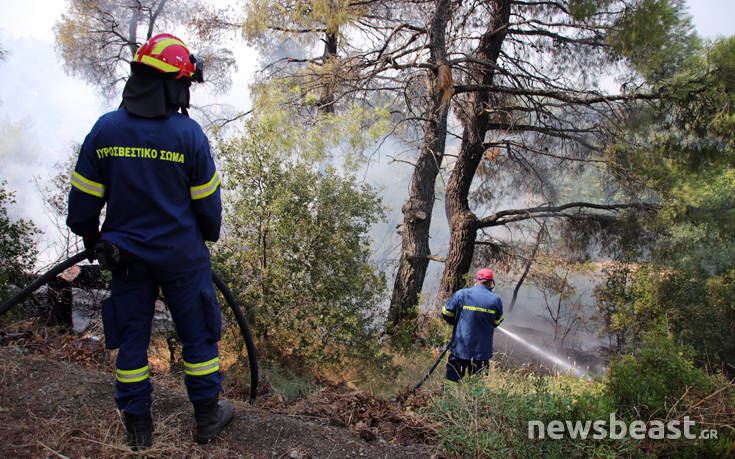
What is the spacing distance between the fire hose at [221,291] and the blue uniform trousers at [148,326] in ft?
1.15

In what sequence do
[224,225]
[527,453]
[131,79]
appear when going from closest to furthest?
[527,453] < [131,79] < [224,225]

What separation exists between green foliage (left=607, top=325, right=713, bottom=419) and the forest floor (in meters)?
1.17

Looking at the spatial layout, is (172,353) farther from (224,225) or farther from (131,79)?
(131,79)

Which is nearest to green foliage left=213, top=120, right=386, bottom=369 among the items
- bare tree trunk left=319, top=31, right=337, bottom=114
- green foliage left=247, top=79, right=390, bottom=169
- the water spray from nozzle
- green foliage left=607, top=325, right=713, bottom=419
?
green foliage left=247, top=79, right=390, bottom=169

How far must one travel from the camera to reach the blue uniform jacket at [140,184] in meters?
2.06

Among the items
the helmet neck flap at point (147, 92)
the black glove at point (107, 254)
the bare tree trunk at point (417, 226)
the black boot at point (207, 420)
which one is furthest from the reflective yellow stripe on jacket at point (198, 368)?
the bare tree trunk at point (417, 226)

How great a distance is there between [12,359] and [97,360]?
43.1 inches

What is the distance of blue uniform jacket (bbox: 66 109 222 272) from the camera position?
206 cm

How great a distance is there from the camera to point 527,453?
1.98 meters

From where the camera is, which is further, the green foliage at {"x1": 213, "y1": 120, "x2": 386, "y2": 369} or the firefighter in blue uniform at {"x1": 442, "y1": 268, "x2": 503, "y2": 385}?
the green foliage at {"x1": 213, "y1": 120, "x2": 386, "y2": 369}

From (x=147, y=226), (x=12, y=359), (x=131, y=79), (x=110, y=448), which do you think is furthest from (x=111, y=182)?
(x=12, y=359)

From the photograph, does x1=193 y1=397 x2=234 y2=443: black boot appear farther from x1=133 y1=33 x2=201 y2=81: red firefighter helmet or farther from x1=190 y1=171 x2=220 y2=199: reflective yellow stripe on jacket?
x1=133 y1=33 x2=201 y2=81: red firefighter helmet

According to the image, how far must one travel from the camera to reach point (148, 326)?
221 centimetres

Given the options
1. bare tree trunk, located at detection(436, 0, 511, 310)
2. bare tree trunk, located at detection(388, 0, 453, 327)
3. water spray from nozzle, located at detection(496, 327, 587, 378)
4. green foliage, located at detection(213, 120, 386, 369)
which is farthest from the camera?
water spray from nozzle, located at detection(496, 327, 587, 378)
